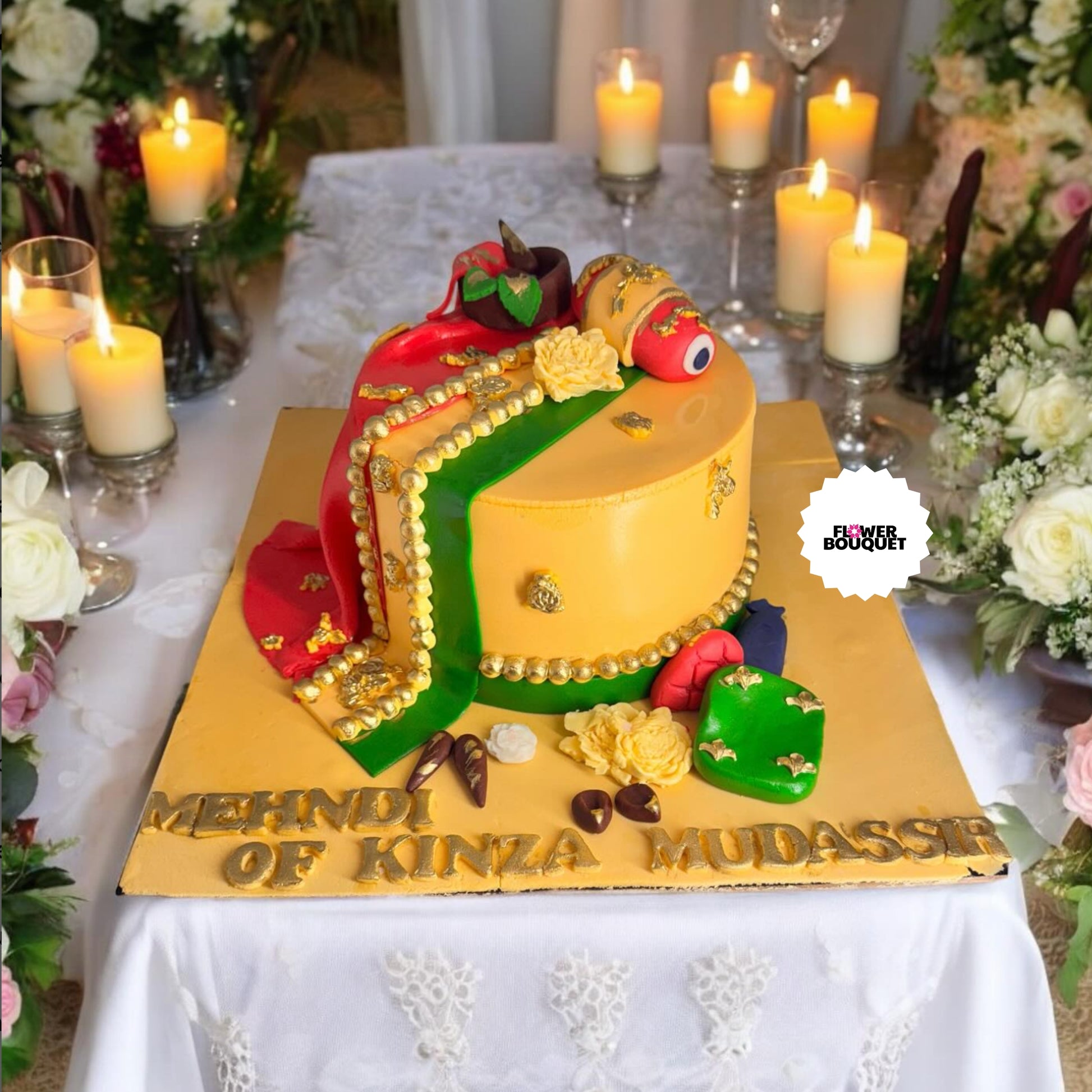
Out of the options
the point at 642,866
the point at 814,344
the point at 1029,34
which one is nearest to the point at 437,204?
the point at 814,344

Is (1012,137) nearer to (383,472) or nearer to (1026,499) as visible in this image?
(1026,499)

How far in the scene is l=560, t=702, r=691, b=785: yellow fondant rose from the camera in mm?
1071

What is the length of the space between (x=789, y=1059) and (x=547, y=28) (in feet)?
7.64

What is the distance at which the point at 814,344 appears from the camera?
1.75 metres

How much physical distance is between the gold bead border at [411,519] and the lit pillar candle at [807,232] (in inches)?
19.8

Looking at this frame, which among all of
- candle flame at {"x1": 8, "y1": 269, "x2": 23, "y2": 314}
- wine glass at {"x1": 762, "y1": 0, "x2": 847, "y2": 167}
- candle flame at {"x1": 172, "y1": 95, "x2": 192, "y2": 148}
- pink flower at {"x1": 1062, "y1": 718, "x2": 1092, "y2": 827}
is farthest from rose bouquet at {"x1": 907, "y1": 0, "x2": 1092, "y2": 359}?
candle flame at {"x1": 8, "y1": 269, "x2": 23, "y2": 314}

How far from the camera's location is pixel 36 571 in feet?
3.33

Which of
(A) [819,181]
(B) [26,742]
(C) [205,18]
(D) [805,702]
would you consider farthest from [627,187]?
(B) [26,742]

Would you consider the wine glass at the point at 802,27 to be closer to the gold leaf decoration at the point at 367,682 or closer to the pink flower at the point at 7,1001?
the gold leaf decoration at the point at 367,682

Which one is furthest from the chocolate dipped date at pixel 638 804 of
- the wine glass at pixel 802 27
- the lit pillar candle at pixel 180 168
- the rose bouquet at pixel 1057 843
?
the wine glass at pixel 802 27

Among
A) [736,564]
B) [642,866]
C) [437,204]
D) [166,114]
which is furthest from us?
[437,204]

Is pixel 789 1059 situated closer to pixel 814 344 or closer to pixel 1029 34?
pixel 814 344

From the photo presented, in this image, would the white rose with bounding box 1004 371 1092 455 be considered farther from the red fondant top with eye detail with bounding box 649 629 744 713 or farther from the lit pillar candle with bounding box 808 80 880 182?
the lit pillar candle with bounding box 808 80 880 182

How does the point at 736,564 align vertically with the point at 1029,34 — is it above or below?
below
